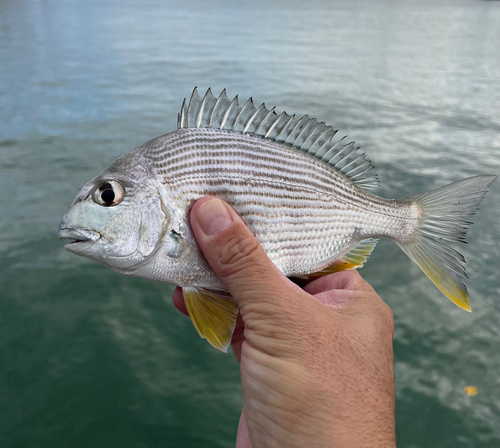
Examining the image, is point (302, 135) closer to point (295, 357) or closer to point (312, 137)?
point (312, 137)

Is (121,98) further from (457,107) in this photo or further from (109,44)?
(109,44)

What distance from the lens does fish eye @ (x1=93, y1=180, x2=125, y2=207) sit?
2.32 m

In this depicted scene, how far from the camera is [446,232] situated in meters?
2.87

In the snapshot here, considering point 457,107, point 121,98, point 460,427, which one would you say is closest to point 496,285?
point 460,427

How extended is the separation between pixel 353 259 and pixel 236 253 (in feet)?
3.41

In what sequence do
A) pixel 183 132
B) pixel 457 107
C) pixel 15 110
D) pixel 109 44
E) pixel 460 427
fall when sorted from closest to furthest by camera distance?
1. pixel 183 132
2. pixel 460 427
3. pixel 15 110
4. pixel 457 107
5. pixel 109 44

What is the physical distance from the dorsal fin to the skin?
0.62 meters

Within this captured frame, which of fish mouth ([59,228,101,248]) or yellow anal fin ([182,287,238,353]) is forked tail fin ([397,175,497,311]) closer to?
yellow anal fin ([182,287,238,353])

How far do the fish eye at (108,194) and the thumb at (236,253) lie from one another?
0.43m

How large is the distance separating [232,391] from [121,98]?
11551 millimetres

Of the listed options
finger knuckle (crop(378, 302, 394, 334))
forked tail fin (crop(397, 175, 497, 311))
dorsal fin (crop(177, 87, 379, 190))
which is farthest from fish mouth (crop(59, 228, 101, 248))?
forked tail fin (crop(397, 175, 497, 311))

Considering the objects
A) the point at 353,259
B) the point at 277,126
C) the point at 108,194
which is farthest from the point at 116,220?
the point at 353,259

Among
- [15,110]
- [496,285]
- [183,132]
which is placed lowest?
[496,285]

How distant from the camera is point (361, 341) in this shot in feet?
7.72
